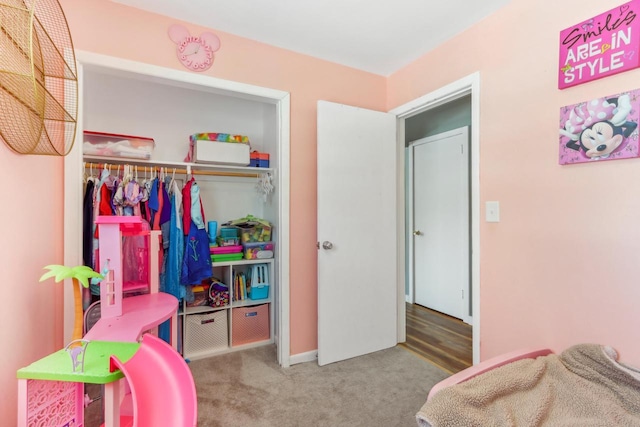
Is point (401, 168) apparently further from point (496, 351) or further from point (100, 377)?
point (100, 377)

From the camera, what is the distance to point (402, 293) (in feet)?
8.81

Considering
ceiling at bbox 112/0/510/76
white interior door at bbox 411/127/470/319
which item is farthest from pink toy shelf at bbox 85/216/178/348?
white interior door at bbox 411/127/470/319

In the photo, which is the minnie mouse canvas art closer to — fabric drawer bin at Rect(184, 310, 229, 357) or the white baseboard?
the white baseboard

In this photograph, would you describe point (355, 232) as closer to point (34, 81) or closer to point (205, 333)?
point (205, 333)

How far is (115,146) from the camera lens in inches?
84.8

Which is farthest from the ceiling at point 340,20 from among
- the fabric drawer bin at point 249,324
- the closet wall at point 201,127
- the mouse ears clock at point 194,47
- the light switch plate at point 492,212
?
the fabric drawer bin at point 249,324

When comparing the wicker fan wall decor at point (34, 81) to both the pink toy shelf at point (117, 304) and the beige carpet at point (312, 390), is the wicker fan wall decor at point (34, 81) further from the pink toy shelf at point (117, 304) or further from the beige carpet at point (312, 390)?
the beige carpet at point (312, 390)

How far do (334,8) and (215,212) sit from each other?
6.46ft

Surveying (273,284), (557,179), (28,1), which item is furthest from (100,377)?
(557,179)

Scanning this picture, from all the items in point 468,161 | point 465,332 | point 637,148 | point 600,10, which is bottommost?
point 465,332

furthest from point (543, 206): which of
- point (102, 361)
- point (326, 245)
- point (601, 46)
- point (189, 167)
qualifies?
point (189, 167)

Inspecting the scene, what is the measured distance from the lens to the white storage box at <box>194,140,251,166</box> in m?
2.46

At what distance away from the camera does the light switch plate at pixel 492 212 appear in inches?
68.8

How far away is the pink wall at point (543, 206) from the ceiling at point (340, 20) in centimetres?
21
